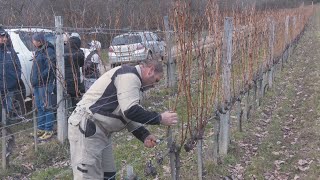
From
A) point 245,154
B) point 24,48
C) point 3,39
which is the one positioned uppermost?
point 3,39

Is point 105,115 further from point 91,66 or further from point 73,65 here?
point 91,66

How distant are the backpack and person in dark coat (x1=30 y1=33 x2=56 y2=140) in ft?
2.85

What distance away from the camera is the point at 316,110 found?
25.6ft

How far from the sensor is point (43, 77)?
21.5 feet

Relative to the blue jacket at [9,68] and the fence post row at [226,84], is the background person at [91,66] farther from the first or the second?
the fence post row at [226,84]

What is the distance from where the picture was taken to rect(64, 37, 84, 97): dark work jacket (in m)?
6.70

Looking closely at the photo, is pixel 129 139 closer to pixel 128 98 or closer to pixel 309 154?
pixel 309 154

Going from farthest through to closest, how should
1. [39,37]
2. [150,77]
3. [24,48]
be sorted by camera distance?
[24,48], [39,37], [150,77]

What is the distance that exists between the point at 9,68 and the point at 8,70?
0.03 m

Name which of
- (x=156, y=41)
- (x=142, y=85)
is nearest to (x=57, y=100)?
(x=142, y=85)

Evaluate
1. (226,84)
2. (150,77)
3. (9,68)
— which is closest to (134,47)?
(9,68)

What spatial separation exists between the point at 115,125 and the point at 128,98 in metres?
0.38

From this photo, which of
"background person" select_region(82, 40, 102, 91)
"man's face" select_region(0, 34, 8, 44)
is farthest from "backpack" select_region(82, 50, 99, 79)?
"man's face" select_region(0, 34, 8, 44)

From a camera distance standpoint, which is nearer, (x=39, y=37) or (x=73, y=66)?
(x=39, y=37)
